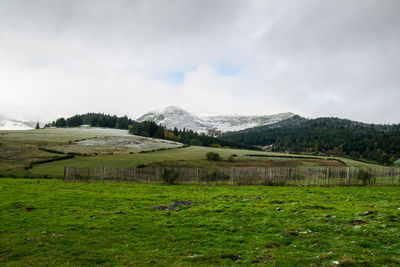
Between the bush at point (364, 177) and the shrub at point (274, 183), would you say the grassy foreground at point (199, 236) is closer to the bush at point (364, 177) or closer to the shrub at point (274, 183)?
the shrub at point (274, 183)

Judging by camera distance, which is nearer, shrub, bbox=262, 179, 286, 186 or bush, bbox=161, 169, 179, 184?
shrub, bbox=262, 179, 286, 186

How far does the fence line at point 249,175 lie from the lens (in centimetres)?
3775

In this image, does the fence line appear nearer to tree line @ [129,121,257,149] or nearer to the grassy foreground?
the grassy foreground

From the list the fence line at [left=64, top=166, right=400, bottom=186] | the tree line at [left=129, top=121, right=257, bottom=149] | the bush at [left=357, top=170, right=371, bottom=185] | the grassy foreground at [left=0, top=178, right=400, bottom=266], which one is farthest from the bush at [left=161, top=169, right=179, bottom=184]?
the tree line at [left=129, top=121, right=257, bottom=149]

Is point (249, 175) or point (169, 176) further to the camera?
point (169, 176)

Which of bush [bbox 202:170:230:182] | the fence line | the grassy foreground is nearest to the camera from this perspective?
the grassy foreground

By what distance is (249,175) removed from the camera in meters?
39.2

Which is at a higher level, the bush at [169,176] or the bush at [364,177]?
the bush at [364,177]

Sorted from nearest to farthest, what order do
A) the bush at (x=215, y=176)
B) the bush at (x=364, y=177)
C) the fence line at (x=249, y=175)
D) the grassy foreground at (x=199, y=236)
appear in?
the grassy foreground at (x=199, y=236)
the bush at (x=364, y=177)
the fence line at (x=249, y=175)
the bush at (x=215, y=176)

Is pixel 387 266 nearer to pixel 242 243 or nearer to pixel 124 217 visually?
pixel 242 243

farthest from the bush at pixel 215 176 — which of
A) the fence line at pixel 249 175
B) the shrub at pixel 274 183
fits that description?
the shrub at pixel 274 183

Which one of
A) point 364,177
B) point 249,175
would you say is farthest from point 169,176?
point 364,177

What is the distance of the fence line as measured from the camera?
37.8 m

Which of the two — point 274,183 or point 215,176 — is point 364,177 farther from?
point 215,176
